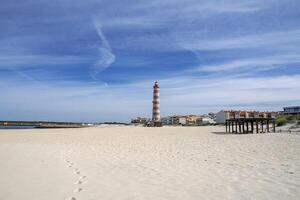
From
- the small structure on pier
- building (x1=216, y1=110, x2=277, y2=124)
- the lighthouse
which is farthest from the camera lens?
building (x1=216, y1=110, x2=277, y2=124)

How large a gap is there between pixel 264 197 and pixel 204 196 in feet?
3.11

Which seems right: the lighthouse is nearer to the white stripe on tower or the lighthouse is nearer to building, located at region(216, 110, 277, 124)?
the white stripe on tower

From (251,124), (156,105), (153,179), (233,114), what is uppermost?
(156,105)

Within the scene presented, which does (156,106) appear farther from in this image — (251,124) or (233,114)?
(251,124)

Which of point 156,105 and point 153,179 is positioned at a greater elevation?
point 156,105

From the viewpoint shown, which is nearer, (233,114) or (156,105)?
(156,105)

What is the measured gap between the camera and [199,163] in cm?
945

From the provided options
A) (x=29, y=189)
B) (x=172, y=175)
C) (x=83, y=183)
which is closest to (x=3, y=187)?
(x=29, y=189)

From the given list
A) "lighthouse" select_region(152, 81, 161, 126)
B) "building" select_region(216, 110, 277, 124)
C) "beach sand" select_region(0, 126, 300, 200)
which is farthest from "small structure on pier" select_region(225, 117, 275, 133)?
"building" select_region(216, 110, 277, 124)

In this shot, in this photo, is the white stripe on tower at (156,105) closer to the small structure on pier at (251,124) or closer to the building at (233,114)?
the building at (233,114)

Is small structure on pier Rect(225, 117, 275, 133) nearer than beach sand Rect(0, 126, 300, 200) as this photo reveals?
No

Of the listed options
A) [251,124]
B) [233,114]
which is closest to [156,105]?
[233,114]

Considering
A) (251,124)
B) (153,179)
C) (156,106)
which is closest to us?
(153,179)

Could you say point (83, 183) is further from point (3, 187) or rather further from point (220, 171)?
point (220, 171)
